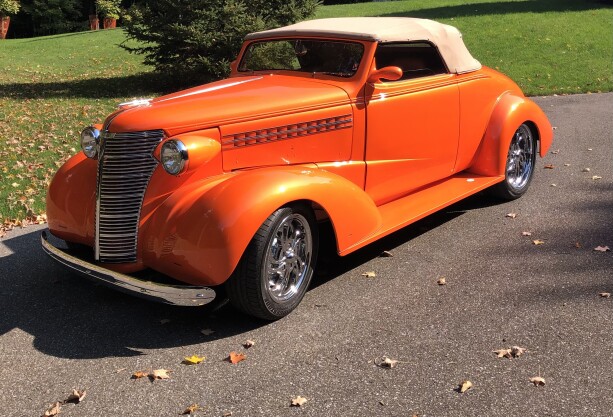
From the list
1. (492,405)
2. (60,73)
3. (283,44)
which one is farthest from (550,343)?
(60,73)

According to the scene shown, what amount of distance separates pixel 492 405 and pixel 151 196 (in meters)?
2.29

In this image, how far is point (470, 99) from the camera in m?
6.09

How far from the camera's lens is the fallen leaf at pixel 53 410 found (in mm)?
3342

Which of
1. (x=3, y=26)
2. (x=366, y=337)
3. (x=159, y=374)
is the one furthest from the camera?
(x=3, y=26)

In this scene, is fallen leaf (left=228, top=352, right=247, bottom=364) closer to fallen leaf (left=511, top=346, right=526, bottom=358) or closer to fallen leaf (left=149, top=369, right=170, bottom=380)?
fallen leaf (left=149, top=369, right=170, bottom=380)

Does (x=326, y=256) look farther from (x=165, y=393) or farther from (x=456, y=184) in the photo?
(x=165, y=393)

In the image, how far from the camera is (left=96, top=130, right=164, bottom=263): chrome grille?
164 inches

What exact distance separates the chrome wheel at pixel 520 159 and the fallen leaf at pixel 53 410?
15.3 ft

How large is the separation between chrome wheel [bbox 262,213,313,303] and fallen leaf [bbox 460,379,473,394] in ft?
4.18

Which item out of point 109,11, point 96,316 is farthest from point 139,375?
point 109,11

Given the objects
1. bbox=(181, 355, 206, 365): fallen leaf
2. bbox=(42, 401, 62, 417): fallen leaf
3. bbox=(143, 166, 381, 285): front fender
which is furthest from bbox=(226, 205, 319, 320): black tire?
bbox=(42, 401, 62, 417): fallen leaf

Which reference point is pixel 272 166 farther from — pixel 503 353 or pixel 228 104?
pixel 503 353

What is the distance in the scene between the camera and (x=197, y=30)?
38.6 ft

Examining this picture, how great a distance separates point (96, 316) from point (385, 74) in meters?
2.66
